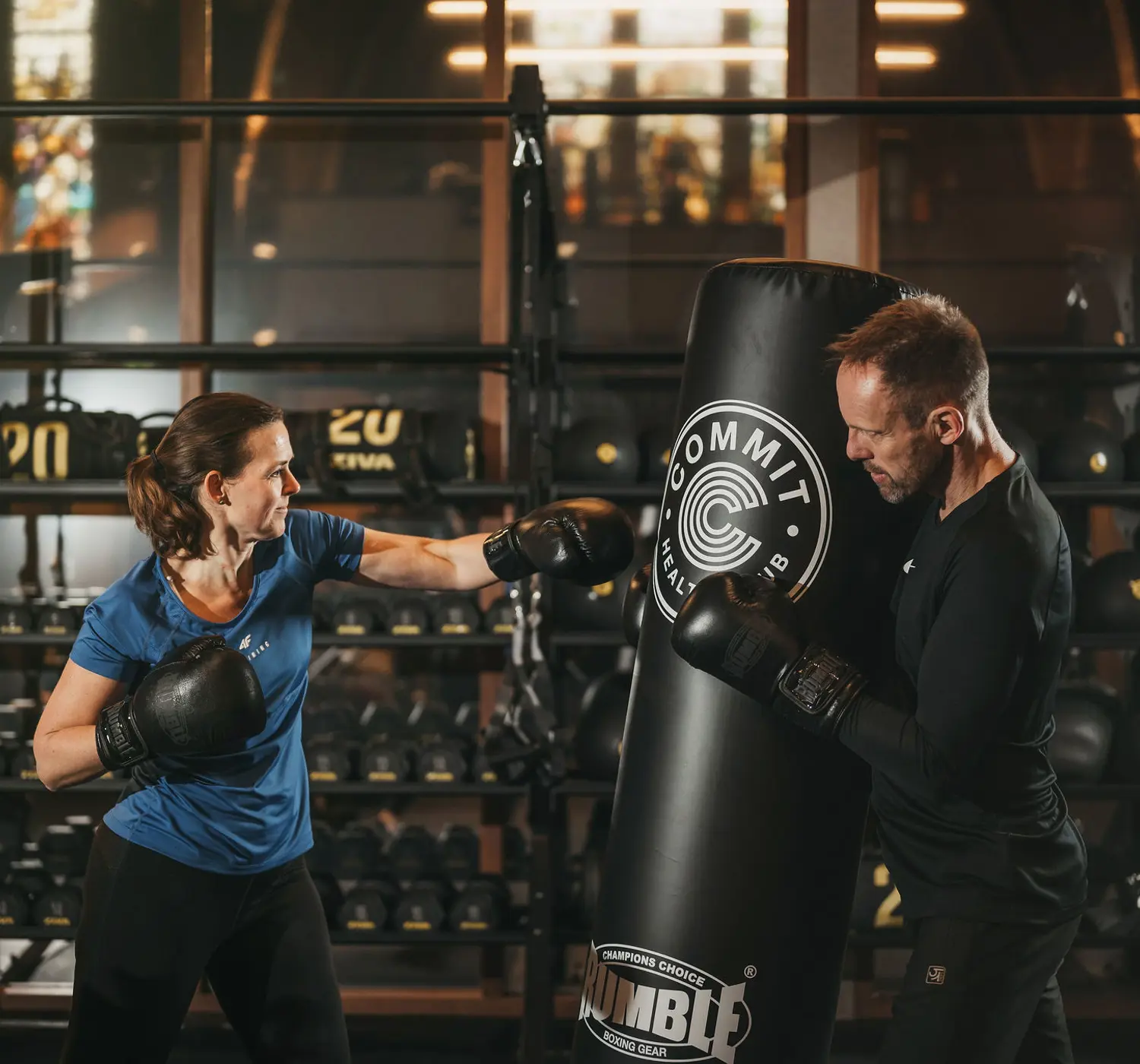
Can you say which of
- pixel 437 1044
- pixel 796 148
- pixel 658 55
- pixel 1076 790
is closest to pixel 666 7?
pixel 658 55

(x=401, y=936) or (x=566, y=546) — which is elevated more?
(x=566, y=546)

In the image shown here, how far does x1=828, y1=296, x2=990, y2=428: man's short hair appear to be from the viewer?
64.3 inches

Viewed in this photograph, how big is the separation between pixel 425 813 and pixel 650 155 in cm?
269

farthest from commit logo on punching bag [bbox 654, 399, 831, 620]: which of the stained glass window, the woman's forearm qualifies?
the stained glass window

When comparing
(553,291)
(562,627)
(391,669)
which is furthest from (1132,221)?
(391,669)

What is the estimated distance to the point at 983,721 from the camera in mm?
1501

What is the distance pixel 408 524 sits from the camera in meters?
4.14

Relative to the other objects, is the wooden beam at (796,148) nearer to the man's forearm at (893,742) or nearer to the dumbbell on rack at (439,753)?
the dumbbell on rack at (439,753)

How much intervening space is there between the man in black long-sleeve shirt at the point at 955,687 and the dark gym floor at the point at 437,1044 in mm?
2039

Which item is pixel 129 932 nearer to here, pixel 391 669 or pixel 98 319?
pixel 391 669

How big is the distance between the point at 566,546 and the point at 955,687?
873mm

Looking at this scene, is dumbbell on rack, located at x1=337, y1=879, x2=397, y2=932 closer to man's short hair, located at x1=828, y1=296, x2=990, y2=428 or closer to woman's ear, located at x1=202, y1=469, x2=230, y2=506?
woman's ear, located at x1=202, y1=469, x2=230, y2=506

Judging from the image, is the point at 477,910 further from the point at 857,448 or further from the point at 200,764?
the point at 857,448

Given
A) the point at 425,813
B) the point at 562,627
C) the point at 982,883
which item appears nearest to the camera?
the point at 982,883
